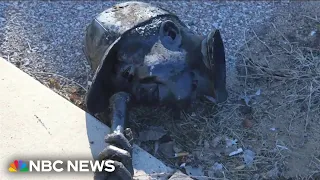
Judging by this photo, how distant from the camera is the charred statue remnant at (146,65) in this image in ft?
10.7

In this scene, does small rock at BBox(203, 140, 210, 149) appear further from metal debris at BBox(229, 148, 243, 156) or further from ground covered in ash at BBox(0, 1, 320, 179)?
metal debris at BBox(229, 148, 243, 156)

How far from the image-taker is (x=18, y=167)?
3055 millimetres

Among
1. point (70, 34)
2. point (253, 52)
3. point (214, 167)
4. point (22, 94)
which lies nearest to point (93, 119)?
point (22, 94)

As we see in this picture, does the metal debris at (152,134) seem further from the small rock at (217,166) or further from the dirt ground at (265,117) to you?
the small rock at (217,166)

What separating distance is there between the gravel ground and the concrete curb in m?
0.35

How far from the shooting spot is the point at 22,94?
3.49 metres

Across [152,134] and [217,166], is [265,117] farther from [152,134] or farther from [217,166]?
[152,134]

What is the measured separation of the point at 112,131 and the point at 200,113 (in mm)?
692

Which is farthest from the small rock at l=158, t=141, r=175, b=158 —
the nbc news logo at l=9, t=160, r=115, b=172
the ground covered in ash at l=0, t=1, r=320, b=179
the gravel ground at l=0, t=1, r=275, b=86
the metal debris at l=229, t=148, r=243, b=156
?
the gravel ground at l=0, t=1, r=275, b=86

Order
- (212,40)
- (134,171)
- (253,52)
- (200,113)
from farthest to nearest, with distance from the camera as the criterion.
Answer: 1. (253,52)
2. (200,113)
3. (212,40)
4. (134,171)

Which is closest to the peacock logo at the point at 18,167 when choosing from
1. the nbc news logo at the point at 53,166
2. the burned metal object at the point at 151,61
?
the nbc news logo at the point at 53,166

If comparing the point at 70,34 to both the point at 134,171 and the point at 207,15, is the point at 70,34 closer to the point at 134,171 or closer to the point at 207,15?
the point at 207,15

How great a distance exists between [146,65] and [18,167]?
3.00ft

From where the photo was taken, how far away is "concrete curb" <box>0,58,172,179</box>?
123 inches
